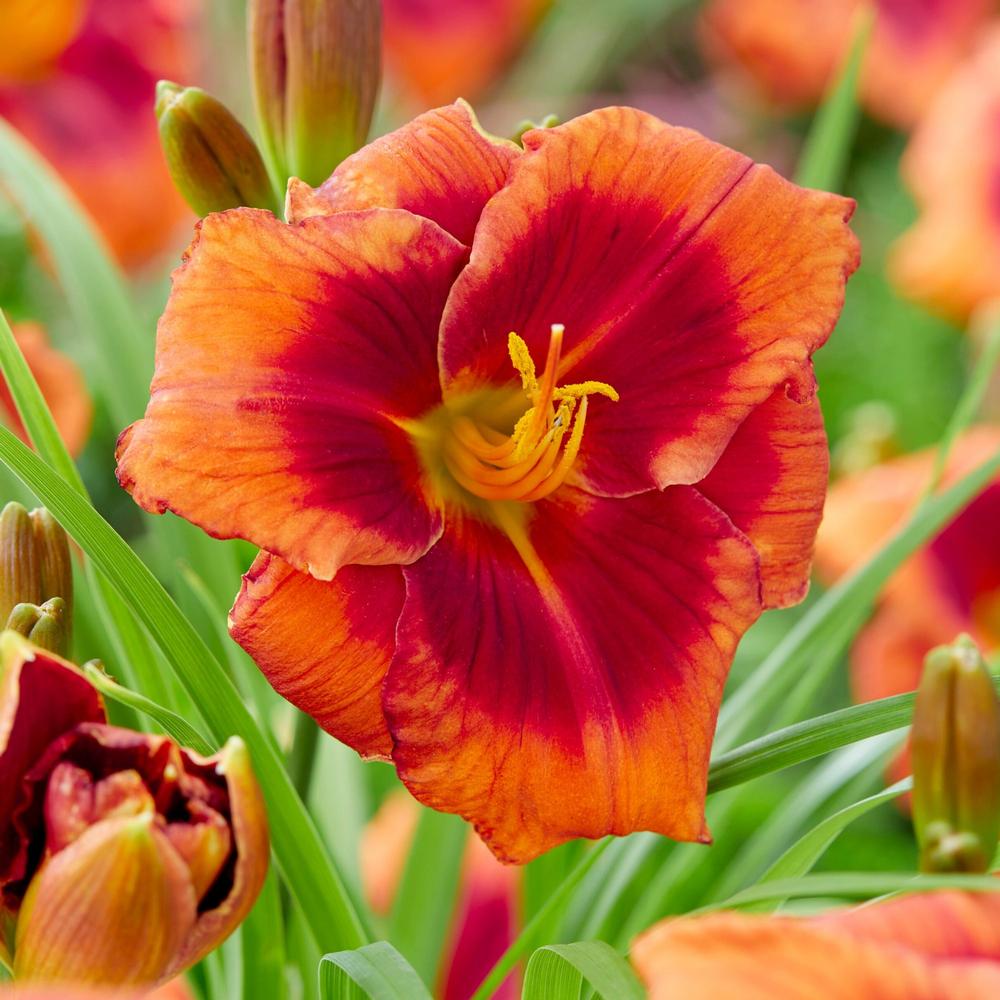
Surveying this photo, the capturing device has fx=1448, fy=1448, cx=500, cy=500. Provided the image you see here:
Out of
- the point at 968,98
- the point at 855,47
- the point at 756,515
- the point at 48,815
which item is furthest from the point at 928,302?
the point at 48,815

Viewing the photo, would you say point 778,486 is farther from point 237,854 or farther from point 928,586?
point 928,586

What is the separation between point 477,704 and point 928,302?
3.08ft

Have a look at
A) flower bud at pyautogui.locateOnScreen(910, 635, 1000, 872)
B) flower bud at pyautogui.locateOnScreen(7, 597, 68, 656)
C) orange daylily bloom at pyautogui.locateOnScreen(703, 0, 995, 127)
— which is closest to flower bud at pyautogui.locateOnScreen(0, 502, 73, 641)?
flower bud at pyautogui.locateOnScreen(7, 597, 68, 656)

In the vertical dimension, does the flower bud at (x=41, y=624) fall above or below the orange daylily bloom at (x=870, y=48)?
below

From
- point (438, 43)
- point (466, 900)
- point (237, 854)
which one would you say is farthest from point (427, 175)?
point (438, 43)

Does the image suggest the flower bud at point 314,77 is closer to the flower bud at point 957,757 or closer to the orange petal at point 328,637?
the orange petal at point 328,637

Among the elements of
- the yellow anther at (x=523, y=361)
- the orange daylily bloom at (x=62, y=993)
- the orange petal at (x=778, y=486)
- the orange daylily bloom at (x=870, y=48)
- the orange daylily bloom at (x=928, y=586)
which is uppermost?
the orange daylily bloom at (x=870, y=48)

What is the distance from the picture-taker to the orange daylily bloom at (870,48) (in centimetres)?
171

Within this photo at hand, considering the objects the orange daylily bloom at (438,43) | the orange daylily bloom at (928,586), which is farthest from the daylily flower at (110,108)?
the orange daylily bloom at (928,586)

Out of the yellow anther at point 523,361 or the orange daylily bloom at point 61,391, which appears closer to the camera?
the yellow anther at point 523,361

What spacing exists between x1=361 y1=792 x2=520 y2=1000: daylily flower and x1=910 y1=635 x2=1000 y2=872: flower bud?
331 millimetres

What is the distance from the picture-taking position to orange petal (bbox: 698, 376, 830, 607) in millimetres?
420

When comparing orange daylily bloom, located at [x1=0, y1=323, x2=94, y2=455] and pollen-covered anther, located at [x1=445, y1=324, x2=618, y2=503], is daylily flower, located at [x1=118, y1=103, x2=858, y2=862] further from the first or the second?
orange daylily bloom, located at [x1=0, y1=323, x2=94, y2=455]

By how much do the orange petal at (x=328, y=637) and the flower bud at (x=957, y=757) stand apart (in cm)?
14
